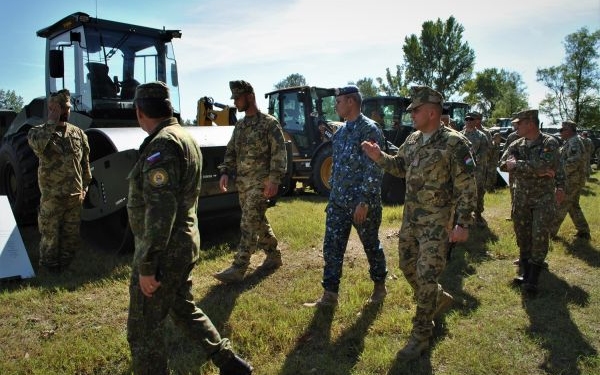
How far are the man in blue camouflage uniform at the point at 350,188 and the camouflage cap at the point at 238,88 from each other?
3.19 feet

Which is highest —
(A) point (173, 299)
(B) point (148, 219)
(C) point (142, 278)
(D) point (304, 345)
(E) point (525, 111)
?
(E) point (525, 111)

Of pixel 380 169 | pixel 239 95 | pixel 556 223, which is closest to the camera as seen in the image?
pixel 380 169

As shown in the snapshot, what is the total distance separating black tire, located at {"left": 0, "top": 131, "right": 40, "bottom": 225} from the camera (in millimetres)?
5781

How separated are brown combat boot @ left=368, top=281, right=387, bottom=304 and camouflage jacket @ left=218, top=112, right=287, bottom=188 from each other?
138 centimetres

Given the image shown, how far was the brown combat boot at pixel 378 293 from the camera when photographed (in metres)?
4.29

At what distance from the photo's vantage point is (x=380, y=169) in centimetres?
399

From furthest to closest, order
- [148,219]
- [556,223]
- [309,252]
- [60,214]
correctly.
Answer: [556,223] → [309,252] → [60,214] → [148,219]

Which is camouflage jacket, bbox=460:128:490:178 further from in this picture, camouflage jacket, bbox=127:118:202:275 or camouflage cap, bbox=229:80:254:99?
camouflage jacket, bbox=127:118:202:275

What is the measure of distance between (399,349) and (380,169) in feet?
4.77

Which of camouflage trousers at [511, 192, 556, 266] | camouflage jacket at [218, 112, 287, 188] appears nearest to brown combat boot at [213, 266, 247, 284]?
camouflage jacket at [218, 112, 287, 188]

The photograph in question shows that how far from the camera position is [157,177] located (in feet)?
7.50

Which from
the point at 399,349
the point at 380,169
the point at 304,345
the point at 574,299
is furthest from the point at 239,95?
the point at 574,299

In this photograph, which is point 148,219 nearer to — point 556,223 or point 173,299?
point 173,299

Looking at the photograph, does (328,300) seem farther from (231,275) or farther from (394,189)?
(394,189)
